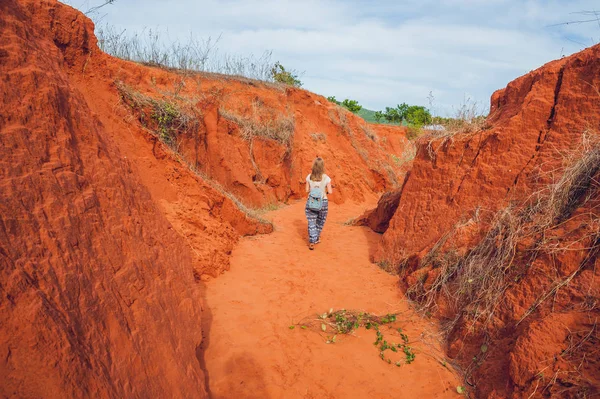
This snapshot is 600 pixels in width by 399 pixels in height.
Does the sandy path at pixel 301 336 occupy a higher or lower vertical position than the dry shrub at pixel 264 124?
lower

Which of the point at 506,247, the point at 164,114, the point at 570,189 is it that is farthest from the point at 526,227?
the point at 164,114

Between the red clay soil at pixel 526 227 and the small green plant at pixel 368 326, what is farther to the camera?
the small green plant at pixel 368 326

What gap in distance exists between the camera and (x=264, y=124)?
11.2m

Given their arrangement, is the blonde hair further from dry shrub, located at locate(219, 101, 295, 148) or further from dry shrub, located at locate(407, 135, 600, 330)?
dry shrub, located at locate(219, 101, 295, 148)

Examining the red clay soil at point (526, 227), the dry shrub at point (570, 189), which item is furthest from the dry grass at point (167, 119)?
the dry shrub at point (570, 189)

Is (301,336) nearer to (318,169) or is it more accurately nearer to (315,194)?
(315,194)

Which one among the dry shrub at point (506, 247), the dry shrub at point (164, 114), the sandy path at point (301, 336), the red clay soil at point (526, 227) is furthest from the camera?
the dry shrub at point (164, 114)

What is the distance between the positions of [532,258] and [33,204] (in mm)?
3550

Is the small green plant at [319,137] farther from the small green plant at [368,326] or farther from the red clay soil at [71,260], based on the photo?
the red clay soil at [71,260]

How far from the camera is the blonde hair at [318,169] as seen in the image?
6098 mm

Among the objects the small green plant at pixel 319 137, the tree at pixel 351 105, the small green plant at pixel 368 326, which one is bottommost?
the small green plant at pixel 368 326

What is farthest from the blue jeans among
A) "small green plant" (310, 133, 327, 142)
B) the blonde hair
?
"small green plant" (310, 133, 327, 142)

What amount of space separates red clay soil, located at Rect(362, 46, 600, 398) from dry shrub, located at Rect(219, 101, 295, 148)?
5994 millimetres

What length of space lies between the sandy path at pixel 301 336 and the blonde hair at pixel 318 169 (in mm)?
1447
